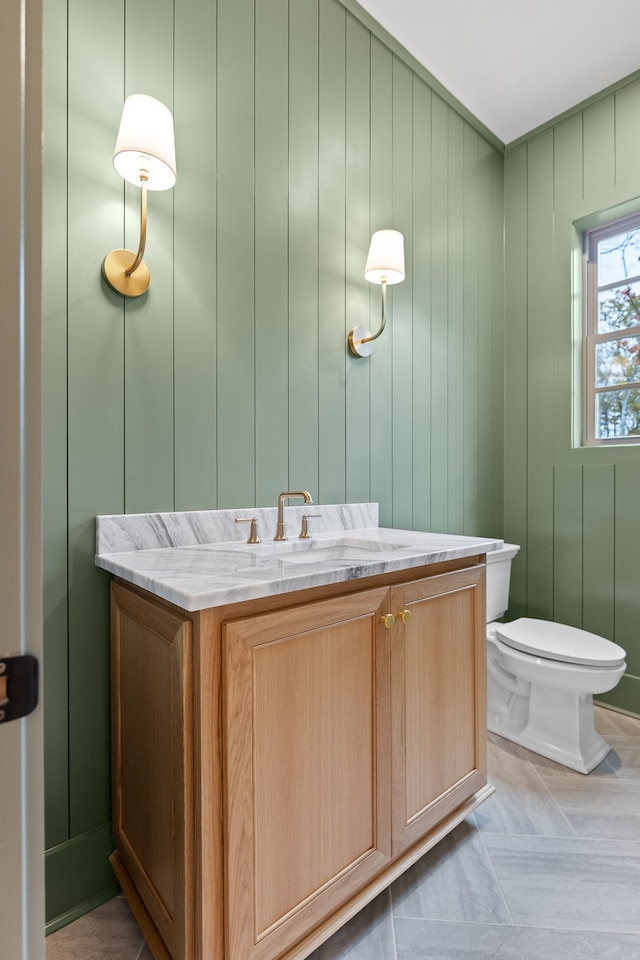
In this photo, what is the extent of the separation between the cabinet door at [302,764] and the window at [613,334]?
185 cm

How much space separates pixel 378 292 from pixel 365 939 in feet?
6.66

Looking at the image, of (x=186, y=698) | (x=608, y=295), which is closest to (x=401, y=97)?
(x=608, y=295)

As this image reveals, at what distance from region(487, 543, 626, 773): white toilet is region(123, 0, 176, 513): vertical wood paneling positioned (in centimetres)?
149

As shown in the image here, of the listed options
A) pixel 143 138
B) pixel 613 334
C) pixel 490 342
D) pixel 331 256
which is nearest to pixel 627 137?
pixel 613 334

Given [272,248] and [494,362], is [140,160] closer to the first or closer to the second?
[272,248]

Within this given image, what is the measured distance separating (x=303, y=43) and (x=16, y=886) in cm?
232

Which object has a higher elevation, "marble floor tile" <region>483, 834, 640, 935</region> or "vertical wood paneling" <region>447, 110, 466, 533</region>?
"vertical wood paneling" <region>447, 110, 466, 533</region>

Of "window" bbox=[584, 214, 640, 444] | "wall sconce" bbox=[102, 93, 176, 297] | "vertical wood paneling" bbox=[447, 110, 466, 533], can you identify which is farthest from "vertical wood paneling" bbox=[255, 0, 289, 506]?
"window" bbox=[584, 214, 640, 444]

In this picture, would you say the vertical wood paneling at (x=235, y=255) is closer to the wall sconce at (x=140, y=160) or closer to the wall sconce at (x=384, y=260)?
the wall sconce at (x=140, y=160)

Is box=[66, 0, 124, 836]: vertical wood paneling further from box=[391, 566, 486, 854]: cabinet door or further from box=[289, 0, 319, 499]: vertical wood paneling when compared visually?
box=[391, 566, 486, 854]: cabinet door

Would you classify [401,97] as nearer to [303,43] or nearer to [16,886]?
[303,43]

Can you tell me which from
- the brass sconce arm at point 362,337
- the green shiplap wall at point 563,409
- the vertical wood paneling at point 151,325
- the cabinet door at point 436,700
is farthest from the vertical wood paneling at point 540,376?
the vertical wood paneling at point 151,325

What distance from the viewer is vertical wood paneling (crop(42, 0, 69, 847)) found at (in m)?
1.19

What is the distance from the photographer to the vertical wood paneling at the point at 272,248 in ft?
5.26
